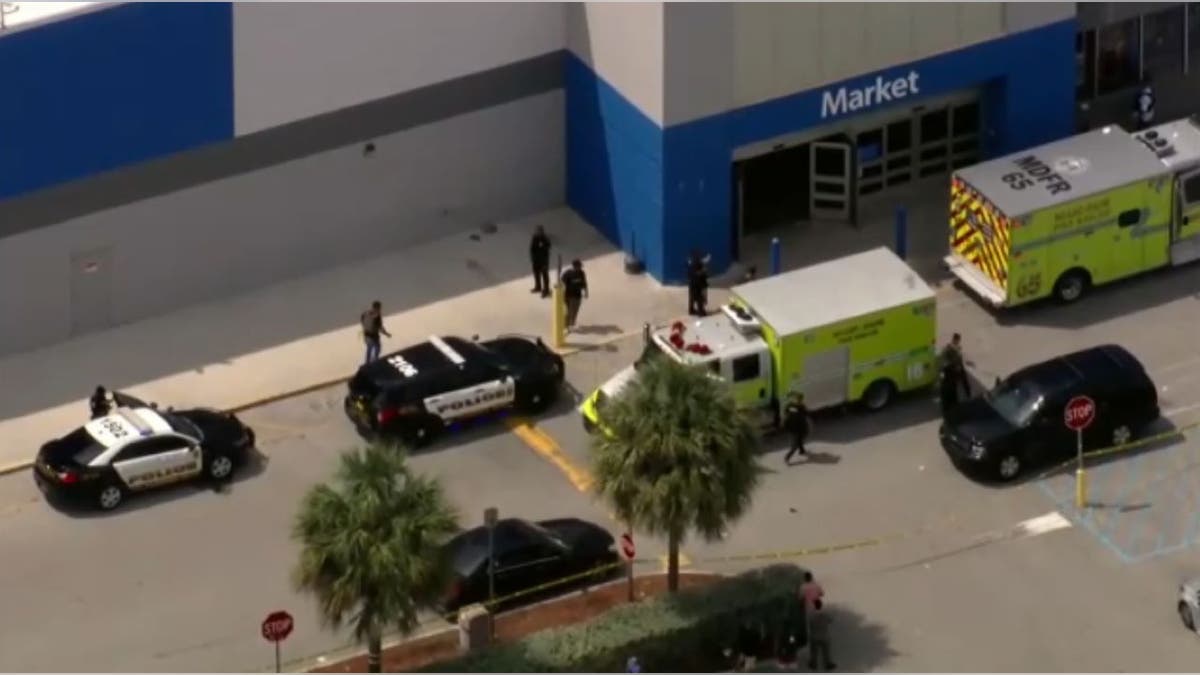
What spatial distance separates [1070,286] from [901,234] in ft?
11.6

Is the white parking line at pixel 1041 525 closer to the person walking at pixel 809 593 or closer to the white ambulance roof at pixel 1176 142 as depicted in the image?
the person walking at pixel 809 593

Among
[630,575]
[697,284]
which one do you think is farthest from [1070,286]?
[630,575]

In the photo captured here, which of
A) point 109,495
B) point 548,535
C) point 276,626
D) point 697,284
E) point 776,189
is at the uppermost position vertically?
point 776,189

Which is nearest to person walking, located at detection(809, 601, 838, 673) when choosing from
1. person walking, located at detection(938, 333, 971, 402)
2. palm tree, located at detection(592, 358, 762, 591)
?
palm tree, located at detection(592, 358, 762, 591)

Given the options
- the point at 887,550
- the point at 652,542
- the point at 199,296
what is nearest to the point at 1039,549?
the point at 887,550

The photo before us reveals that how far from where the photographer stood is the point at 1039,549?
4994cm

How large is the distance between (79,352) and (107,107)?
4452mm

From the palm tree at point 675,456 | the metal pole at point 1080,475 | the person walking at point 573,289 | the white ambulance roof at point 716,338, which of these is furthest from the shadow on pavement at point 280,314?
the metal pole at point 1080,475

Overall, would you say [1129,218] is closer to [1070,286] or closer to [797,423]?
[1070,286]

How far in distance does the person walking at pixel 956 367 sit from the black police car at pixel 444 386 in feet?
21.3

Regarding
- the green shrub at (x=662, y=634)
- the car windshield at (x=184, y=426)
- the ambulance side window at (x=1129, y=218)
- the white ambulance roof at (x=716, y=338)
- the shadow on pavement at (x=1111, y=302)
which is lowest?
the green shrub at (x=662, y=634)

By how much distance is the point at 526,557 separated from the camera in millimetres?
48250

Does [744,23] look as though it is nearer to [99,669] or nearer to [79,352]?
[79,352]

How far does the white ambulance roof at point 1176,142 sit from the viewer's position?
5675 cm
